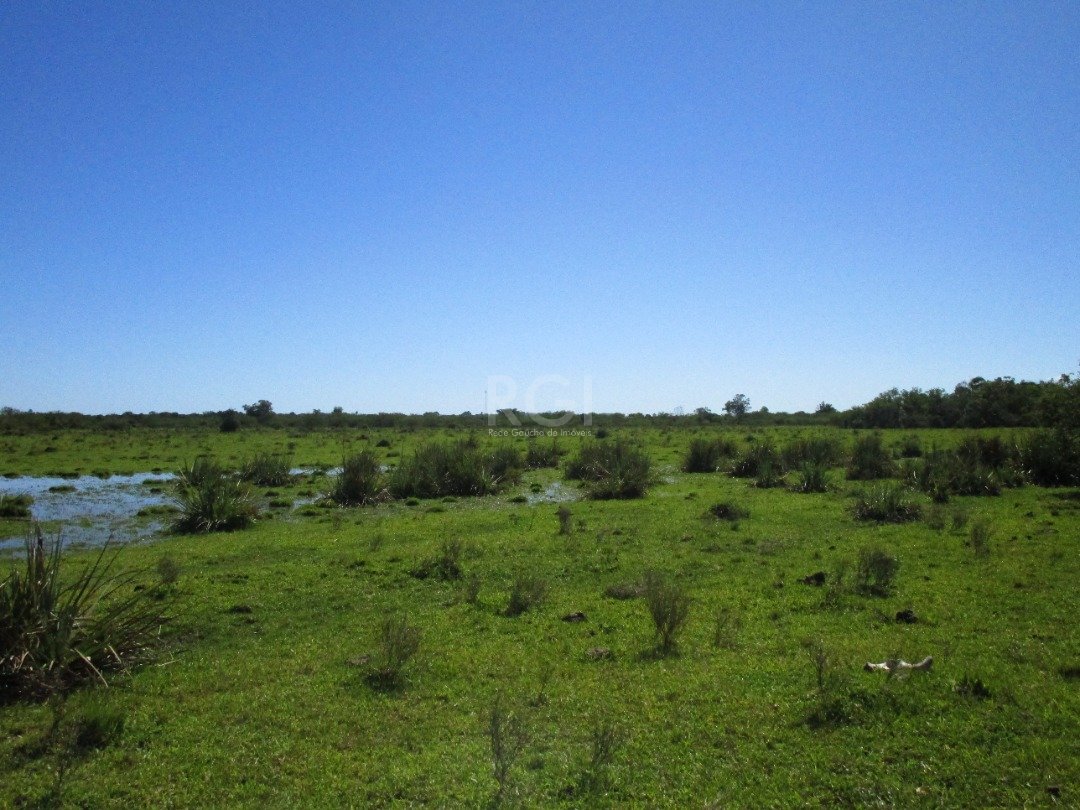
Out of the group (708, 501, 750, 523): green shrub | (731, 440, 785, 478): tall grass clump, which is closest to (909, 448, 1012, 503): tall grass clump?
(731, 440, 785, 478): tall grass clump

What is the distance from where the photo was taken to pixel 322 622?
418 inches

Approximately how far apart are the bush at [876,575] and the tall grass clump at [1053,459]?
58.9ft

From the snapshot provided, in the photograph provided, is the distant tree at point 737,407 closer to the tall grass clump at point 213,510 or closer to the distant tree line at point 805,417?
the distant tree line at point 805,417

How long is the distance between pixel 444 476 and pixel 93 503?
12.1m

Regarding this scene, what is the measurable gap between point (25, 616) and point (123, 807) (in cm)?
348

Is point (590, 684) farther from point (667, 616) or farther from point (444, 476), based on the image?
point (444, 476)

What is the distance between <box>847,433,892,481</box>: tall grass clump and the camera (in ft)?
92.8

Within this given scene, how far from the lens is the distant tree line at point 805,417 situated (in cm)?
3009

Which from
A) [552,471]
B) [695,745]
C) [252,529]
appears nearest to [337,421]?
[552,471]

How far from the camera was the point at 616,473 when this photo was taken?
25.7m

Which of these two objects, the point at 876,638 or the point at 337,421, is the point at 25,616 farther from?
the point at 337,421

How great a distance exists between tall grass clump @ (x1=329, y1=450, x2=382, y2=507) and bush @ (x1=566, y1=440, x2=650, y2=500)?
783 centimetres

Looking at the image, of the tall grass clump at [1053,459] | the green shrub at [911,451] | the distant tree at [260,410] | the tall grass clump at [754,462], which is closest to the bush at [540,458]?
the tall grass clump at [754,462]

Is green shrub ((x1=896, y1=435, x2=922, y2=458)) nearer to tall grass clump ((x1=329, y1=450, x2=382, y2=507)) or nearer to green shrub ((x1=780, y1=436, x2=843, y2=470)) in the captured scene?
green shrub ((x1=780, y1=436, x2=843, y2=470))
